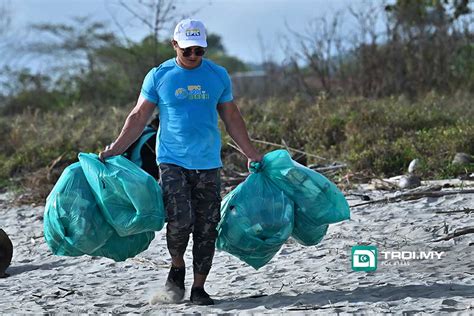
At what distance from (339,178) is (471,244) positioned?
315 centimetres

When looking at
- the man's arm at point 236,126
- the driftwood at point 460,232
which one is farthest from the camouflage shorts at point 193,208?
the driftwood at point 460,232

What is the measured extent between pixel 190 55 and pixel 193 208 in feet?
2.90

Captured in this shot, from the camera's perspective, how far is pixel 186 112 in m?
5.41

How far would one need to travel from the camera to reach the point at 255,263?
568 cm

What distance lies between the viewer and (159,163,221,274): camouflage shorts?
212 inches


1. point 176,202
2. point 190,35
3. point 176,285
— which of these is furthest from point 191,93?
point 176,285

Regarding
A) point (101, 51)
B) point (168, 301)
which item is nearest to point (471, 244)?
point (168, 301)

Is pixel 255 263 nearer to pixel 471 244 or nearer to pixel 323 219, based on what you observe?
pixel 323 219

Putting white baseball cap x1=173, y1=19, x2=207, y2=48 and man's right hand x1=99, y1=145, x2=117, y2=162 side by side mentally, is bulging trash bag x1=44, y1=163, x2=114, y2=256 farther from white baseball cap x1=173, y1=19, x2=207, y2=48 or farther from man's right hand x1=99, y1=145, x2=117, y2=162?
white baseball cap x1=173, y1=19, x2=207, y2=48

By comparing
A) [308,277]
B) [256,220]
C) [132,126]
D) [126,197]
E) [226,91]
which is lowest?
[308,277]

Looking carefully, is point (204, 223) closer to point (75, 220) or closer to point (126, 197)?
point (126, 197)

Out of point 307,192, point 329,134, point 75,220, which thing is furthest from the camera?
point 329,134

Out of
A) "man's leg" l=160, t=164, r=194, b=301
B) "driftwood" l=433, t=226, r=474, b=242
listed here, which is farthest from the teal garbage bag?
"driftwood" l=433, t=226, r=474, b=242

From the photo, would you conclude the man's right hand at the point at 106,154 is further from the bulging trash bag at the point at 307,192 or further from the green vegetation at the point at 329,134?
the green vegetation at the point at 329,134
